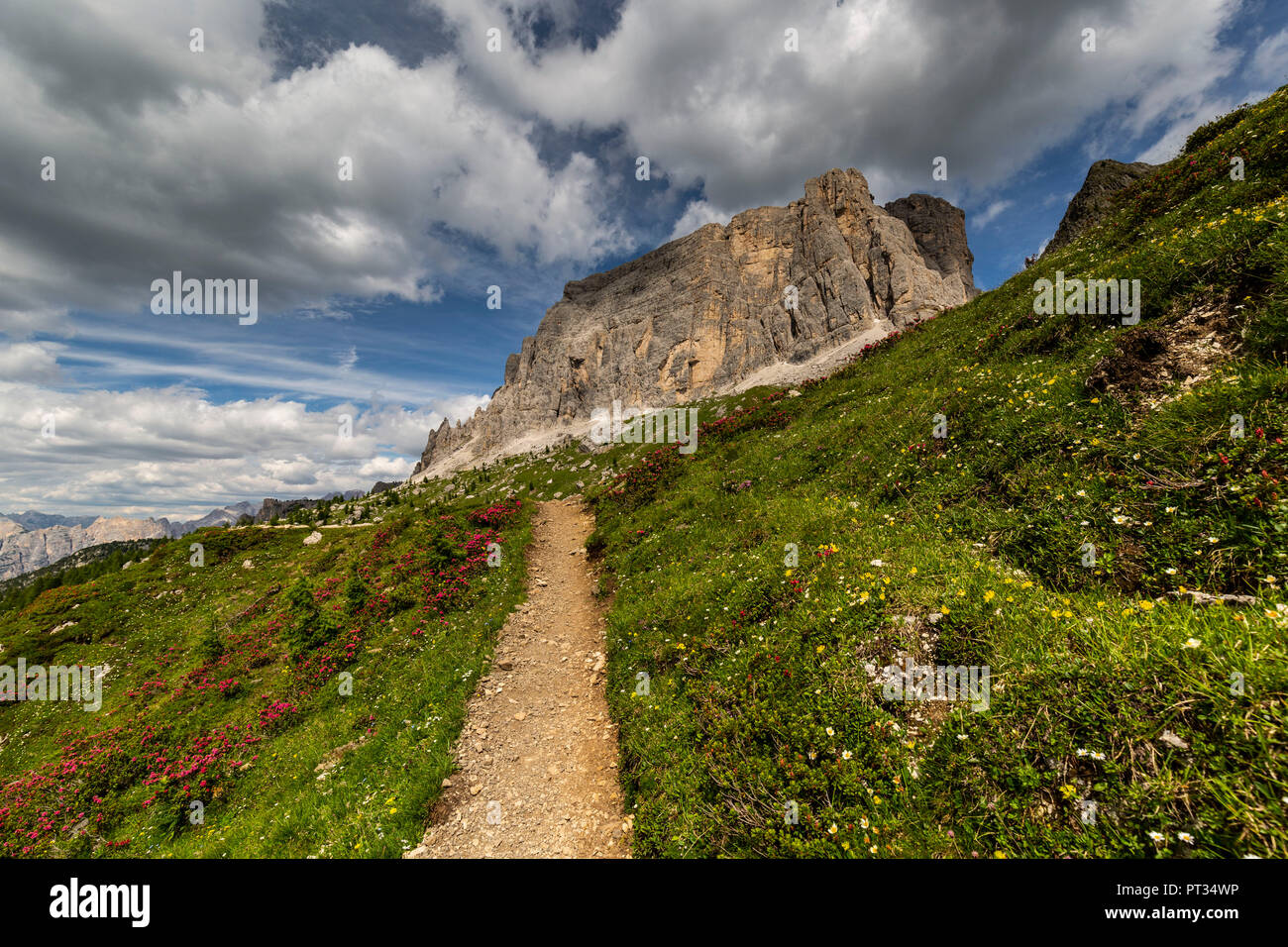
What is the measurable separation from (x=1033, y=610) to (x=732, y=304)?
429 feet

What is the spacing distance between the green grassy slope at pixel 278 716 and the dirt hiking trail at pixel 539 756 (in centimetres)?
58

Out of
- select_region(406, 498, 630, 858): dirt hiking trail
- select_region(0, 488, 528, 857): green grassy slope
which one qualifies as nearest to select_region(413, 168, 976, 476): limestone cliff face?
select_region(0, 488, 528, 857): green grassy slope

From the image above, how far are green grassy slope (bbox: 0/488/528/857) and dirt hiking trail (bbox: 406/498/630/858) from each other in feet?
1.92

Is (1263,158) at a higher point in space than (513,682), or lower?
→ higher

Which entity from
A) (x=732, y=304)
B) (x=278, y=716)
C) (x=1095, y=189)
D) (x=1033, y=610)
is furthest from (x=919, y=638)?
(x=732, y=304)

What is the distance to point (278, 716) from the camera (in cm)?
1338

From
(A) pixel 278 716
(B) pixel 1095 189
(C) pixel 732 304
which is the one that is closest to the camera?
(A) pixel 278 716

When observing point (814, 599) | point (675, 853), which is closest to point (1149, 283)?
point (814, 599)

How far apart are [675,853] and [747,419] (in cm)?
2232

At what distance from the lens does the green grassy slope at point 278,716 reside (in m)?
9.55

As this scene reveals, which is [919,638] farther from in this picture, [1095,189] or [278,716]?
[1095,189]

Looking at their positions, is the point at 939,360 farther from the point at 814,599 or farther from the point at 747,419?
the point at 814,599

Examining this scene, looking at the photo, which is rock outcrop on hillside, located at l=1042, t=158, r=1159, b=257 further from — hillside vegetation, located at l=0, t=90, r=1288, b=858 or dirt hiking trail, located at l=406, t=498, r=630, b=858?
dirt hiking trail, located at l=406, t=498, r=630, b=858
